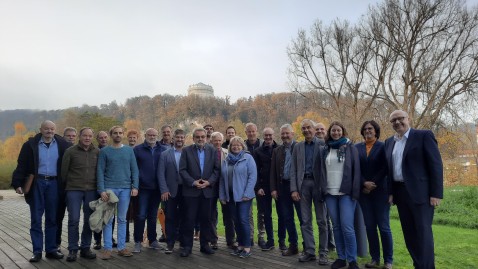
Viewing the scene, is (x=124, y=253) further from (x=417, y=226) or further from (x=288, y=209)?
(x=417, y=226)

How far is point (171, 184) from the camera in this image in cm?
636

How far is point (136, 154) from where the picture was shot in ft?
21.6

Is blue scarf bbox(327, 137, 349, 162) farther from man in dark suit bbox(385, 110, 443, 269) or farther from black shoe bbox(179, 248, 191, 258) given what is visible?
black shoe bbox(179, 248, 191, 258)

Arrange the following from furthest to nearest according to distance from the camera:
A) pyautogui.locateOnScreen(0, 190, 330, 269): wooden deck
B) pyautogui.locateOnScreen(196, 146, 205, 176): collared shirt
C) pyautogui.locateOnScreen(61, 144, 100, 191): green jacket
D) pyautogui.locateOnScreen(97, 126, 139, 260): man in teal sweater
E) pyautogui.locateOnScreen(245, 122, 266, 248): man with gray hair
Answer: pyautogui.locateOnScreen(245, 122, 266, 248): man with gray hair
pyautogui.locateOnScreen(196, 146, 205, 176): collared shirt
pyautogui.locateOnScreen(97, 126, 139, 260): man in teal sweater
pyautogui.locateOnScreen(61, 144, 100, 191): green jacket
pyautogui.locateOnScreen(0, 190, 330, 269): wooden deck

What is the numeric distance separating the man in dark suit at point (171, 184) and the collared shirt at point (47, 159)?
1563 mm

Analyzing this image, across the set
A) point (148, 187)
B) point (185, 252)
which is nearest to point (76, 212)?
point (148, 187)

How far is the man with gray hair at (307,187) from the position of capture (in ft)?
18.4

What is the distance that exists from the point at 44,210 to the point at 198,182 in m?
2.34

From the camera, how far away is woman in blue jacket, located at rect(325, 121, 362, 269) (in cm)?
512

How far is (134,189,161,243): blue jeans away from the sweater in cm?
48

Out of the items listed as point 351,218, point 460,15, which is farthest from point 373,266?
point 460,15

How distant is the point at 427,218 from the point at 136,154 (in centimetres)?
440

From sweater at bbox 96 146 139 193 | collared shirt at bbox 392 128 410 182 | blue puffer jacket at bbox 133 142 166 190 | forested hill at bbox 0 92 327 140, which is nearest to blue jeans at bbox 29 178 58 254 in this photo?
sweater at bbox 96 146 139 193

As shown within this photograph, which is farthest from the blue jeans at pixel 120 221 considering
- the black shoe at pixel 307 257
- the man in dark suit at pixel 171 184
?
the black shoe at pixel 307 257
